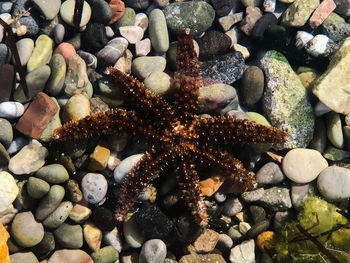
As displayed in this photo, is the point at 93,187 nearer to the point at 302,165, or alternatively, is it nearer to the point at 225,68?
the point at 225,68

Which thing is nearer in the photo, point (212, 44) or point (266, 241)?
point (266, 241)

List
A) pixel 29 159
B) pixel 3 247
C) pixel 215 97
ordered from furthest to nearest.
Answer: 1. pixel 215 97
2. pixel 29 159
3. pixel 3 247

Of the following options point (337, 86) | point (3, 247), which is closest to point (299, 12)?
point (337, 86)

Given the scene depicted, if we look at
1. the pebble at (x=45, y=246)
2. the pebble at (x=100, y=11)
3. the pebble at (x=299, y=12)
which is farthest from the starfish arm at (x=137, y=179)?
the pebble at (x=299, y=12)

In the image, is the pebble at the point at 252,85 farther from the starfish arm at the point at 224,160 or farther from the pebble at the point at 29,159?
the pebble at the point at 29,159

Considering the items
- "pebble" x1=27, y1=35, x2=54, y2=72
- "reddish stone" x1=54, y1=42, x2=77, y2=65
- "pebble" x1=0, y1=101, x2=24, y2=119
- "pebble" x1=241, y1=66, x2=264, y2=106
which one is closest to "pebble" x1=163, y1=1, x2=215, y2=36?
"pebble" x1=241, y1=66, x2=264, y2=106

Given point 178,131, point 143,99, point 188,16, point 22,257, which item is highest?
point 188,16
